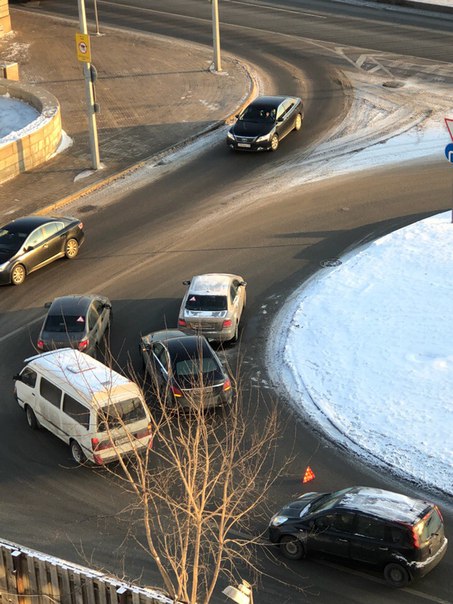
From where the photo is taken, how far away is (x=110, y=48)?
49.9m

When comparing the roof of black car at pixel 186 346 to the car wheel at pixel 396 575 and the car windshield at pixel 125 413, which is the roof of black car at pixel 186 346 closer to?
the car windshield at pixel 125 413

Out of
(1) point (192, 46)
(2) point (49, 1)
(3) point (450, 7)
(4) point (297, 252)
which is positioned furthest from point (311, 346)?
(2) point (49, 1)

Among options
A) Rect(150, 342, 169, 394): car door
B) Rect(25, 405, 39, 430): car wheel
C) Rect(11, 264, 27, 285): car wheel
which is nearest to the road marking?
Rect(11, 264, 27, 285): car wheel

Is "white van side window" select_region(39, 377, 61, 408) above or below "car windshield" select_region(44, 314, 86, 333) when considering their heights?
above

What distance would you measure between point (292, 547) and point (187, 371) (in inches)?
231

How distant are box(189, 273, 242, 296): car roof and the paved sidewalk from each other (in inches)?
355

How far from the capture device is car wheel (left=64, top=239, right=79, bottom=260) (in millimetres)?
30536

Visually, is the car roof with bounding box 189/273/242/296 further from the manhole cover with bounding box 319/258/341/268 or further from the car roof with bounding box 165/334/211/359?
the manhole cover with bounding box 319/258/341/268

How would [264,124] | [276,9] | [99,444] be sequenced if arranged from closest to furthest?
[99,444]
[264,124]
[276,9]

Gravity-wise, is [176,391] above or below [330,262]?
above

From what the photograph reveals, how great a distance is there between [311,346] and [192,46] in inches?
1091

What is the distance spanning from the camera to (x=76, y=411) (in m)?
21.2

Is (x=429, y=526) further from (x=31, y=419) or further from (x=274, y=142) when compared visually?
(x=274, y=142)

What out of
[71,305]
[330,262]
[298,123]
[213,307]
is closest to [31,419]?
[71,305]
